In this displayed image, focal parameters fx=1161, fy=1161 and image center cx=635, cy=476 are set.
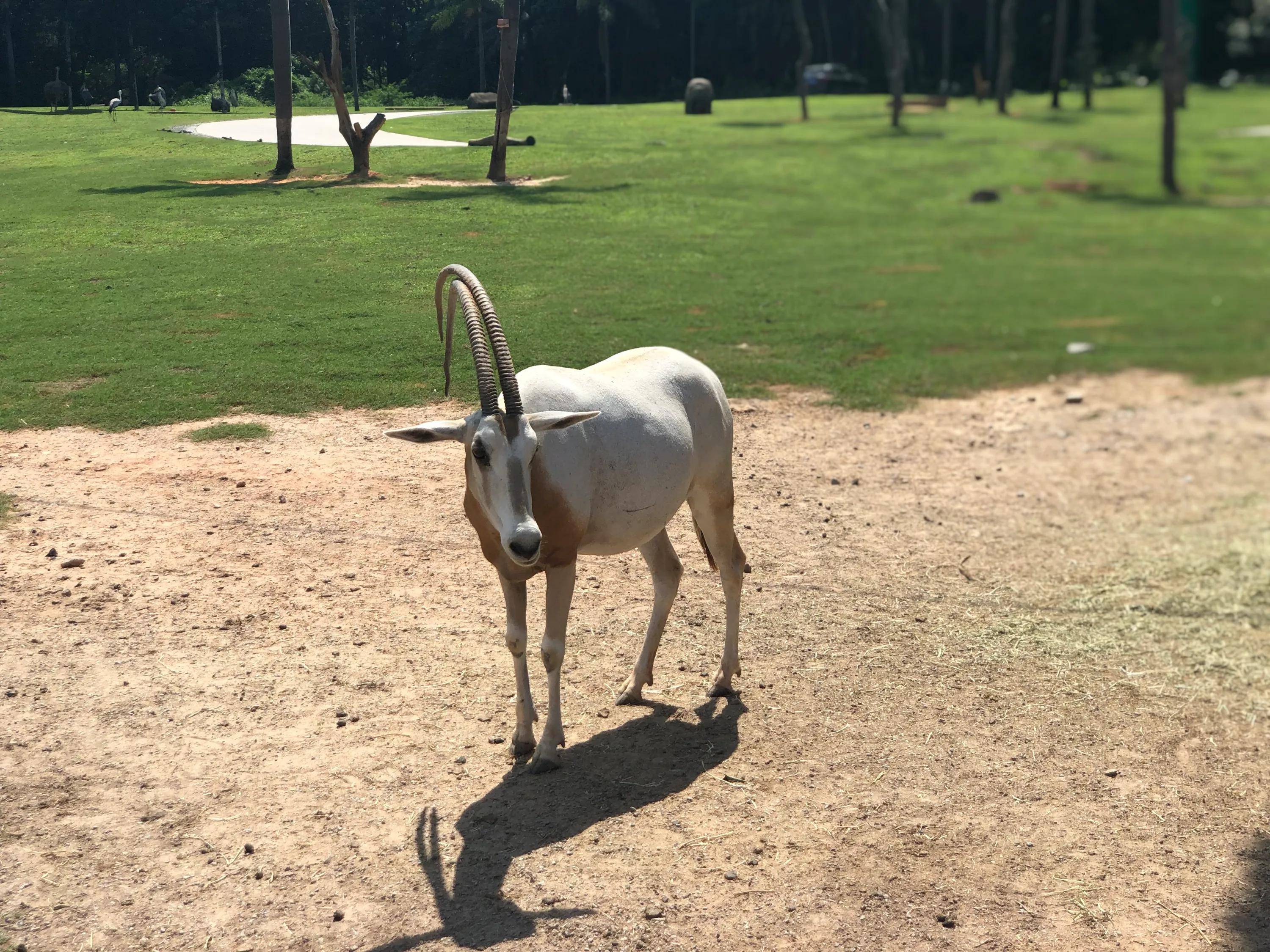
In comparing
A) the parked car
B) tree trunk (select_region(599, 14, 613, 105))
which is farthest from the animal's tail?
the parked car

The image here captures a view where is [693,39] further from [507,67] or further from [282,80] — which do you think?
[282,80]

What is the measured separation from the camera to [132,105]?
929cm

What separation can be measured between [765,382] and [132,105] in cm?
628

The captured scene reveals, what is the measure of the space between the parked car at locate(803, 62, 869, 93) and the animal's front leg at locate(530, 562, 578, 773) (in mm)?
8781

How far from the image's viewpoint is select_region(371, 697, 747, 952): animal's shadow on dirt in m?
4.59

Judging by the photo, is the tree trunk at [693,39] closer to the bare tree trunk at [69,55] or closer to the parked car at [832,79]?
the parked car at [832,79]

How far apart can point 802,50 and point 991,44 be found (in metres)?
1.91

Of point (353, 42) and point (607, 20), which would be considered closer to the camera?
point (353, 42)

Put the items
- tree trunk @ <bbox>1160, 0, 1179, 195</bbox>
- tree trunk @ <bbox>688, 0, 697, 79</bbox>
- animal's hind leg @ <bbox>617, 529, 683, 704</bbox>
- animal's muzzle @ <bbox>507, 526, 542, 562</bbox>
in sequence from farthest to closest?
tree trunk @ <bbox>688, 0, 697, 79</bbox>
tree trunk @ <bbox>1160, 0, 1179, 195</bbox>
animal's hind leg @ <bbox>617, 529, 683, 704</bbox>
animal's muzzle @ <bbox>507, 526, 542, 562</bbox>

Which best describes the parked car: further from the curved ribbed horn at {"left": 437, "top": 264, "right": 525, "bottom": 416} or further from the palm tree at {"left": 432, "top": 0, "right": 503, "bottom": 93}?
the curved ribbed horn at {"left": 437, "top": 264, "right": 525, "bottom": 416}

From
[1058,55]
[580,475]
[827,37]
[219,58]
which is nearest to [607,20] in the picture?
[219,58]

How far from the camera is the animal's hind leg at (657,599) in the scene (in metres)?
6.31

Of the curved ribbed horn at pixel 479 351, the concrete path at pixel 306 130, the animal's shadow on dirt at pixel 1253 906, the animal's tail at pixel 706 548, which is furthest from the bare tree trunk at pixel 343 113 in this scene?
the animal's shadow on dirt at pixel 1253 906

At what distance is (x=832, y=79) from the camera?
512 inches
